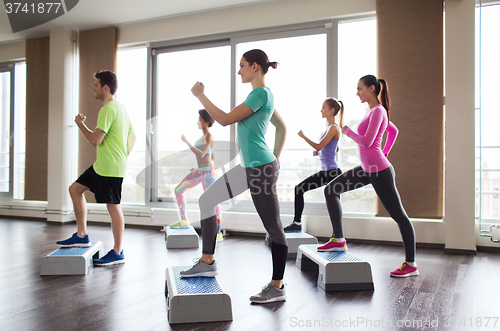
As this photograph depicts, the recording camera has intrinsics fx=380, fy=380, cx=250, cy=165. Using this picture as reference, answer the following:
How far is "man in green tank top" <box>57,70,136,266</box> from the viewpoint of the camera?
108 inches

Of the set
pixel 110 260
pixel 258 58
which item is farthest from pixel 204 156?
pixel 258 58

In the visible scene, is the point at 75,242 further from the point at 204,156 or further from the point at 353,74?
the point at 353,74

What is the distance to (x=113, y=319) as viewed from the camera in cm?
184

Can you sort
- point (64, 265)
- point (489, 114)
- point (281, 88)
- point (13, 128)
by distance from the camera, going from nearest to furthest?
point (64, 265), point (489, 114), point (281, 88), point (13, 128)

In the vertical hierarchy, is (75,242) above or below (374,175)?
below

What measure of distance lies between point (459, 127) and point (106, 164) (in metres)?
3.21

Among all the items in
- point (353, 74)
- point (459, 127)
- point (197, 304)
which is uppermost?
point (353, 74)

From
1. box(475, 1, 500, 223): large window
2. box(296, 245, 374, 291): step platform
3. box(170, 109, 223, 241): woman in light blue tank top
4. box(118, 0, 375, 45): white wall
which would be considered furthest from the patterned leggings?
box(475, 1, 500, 223): large window

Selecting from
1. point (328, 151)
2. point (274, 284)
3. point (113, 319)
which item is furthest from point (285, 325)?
point (328, 151)

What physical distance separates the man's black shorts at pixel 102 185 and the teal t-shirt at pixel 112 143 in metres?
0.04

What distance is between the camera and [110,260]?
9.66 feet

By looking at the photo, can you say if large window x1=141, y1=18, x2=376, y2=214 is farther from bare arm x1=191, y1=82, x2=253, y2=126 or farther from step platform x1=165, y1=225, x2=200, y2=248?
bare arm x1=191, y1=82, x2=253, y2=126

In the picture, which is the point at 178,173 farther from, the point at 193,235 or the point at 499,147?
the point at 499,147

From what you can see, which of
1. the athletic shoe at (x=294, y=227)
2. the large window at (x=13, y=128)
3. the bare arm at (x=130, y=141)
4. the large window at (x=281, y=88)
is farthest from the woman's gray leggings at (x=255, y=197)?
the large window at (x=13, y=128)
